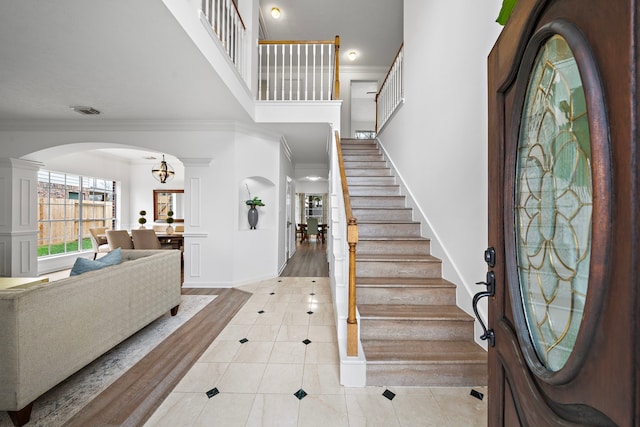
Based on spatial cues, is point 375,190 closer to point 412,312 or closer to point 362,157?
point 362,157

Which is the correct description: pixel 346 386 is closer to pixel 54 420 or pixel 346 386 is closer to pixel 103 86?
pixel 54 420

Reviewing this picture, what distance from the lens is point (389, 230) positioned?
3.20m

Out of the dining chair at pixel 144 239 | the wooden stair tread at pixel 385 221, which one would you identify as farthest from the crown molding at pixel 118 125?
the wooden stair tread at pixel 385 221

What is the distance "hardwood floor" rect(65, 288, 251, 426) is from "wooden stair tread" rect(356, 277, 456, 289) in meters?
1.64

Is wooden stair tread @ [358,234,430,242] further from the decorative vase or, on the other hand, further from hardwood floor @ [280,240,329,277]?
the decorative vase

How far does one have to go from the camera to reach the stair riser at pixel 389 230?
3182 mm

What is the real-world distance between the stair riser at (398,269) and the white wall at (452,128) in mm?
130

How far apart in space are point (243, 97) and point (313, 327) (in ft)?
10.2

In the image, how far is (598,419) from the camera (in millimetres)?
444

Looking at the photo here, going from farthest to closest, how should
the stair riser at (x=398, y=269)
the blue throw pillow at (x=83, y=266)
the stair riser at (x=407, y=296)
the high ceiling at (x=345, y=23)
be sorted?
the high ceiling at (x=345, y=23) → the stair riser at (x=398, y=269) → the stair riser at (x=407, y=296) → the blue throw pillow at (x=83, y=266)

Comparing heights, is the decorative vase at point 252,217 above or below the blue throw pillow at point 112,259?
above

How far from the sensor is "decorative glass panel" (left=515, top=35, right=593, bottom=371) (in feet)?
1.74

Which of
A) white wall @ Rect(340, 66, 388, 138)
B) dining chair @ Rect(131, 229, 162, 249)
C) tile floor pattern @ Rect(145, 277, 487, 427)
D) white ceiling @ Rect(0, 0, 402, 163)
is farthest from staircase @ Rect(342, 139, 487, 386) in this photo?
white wall @ Rect(340, 66, 388, 138)

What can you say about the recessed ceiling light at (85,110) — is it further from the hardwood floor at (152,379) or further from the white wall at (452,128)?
the white wall at (452,128)
